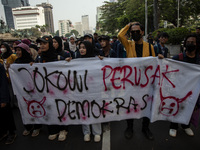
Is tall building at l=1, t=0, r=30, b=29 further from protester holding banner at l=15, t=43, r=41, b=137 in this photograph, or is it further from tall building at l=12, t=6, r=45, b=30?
protester holding banner at l=15, t=43, r=41, b=137

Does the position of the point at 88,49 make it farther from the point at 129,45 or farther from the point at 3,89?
the point at 3,89

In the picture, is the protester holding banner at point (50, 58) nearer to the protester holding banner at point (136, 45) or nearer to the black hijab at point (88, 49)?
the black hijab at point (88, 49)

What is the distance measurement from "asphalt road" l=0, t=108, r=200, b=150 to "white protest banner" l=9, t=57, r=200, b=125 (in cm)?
32

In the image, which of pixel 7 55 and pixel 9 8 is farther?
pixel 9 8

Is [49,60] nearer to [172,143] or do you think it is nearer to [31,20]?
[172,143]

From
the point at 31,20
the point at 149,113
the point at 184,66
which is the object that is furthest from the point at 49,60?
the point at 31,20

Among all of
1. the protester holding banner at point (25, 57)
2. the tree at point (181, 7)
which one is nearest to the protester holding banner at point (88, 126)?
the protester holding banner at point (25, 57)

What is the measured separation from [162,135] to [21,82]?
8.51 feet

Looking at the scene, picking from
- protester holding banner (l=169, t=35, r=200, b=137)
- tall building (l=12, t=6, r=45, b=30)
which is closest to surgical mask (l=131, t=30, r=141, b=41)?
protester holding banner (l=169, t=35, r=200, b=137)

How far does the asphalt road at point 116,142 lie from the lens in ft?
7.96

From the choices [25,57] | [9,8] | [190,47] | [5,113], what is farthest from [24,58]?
[9,8]

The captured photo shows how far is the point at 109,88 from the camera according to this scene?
8.43 ft

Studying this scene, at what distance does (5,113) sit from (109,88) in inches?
73.2

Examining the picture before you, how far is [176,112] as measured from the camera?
261cm
